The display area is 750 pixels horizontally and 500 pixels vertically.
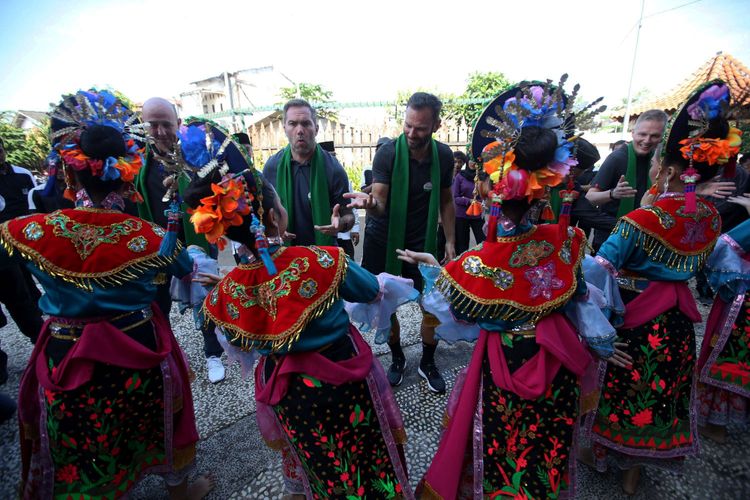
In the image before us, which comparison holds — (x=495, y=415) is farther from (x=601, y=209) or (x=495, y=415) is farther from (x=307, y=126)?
(x=601, y=209)

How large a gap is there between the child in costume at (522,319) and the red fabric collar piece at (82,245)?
1.40 m

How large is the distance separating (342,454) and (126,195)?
5.17 ft

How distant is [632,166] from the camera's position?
130 inches

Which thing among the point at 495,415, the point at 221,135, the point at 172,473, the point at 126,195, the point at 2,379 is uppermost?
the point at 221,135

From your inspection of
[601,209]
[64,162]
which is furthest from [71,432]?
[601,209]

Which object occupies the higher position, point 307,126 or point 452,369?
point 307,126

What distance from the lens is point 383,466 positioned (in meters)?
1.63

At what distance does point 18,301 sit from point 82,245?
108 inches

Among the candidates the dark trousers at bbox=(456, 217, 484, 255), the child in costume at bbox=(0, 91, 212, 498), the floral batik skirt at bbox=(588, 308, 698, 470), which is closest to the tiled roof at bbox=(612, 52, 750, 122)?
the dark trousers at bbox=(456, 217, 484, 255)

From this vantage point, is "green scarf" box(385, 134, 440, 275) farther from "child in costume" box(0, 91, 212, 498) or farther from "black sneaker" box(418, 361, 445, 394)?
"child in costume" box(0, 91, 212, 498)

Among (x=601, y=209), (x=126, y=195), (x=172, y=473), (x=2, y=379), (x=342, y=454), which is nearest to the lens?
(x=342, y=454)

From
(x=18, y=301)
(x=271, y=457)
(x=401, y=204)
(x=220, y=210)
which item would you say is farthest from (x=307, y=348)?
(x=18, y=301)

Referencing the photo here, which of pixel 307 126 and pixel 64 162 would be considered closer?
pixel 64 162

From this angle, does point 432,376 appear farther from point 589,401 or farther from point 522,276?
point 522,276
